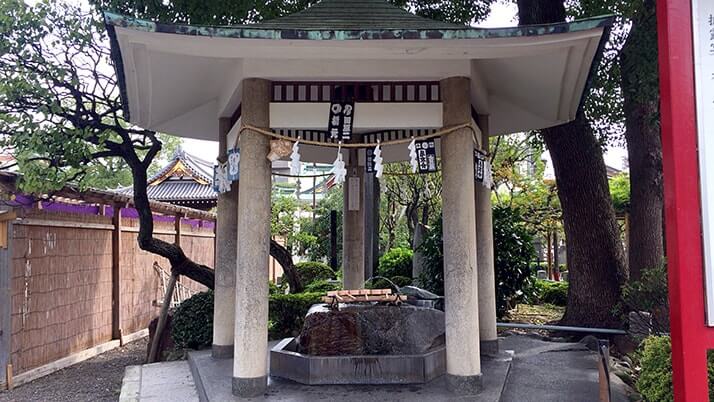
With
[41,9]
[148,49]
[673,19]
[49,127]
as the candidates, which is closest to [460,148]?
[673,19]

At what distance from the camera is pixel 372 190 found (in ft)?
43.7

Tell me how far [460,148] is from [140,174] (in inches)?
256

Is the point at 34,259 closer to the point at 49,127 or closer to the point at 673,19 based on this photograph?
the point at 49,127

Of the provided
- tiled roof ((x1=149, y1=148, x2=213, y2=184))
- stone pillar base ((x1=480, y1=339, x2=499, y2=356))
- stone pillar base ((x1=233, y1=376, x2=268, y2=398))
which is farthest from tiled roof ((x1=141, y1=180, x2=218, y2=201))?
stone pillar base ((x1=233, y1=376, x2=268, y2=398))

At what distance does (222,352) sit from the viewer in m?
7.36

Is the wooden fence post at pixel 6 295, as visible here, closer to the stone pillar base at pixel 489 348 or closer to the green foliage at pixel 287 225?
the stone pillar base at pixel 489 348

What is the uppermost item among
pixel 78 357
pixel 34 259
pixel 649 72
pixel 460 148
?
pixel 649 72

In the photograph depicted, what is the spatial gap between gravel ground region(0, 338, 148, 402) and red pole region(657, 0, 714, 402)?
305 inches

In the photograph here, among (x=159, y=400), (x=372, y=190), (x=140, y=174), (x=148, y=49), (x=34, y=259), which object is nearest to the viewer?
(x=148, y=49)

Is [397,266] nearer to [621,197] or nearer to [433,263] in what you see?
[433,263]

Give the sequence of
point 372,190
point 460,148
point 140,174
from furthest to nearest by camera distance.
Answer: point 372,190 < point 140,174 < point 460,148

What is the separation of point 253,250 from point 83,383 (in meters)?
5.37

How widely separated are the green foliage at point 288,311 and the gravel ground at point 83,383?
8.58ft

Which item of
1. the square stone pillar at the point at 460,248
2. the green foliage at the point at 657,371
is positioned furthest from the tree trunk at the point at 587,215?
the square stone pillar at the point at 460,248
